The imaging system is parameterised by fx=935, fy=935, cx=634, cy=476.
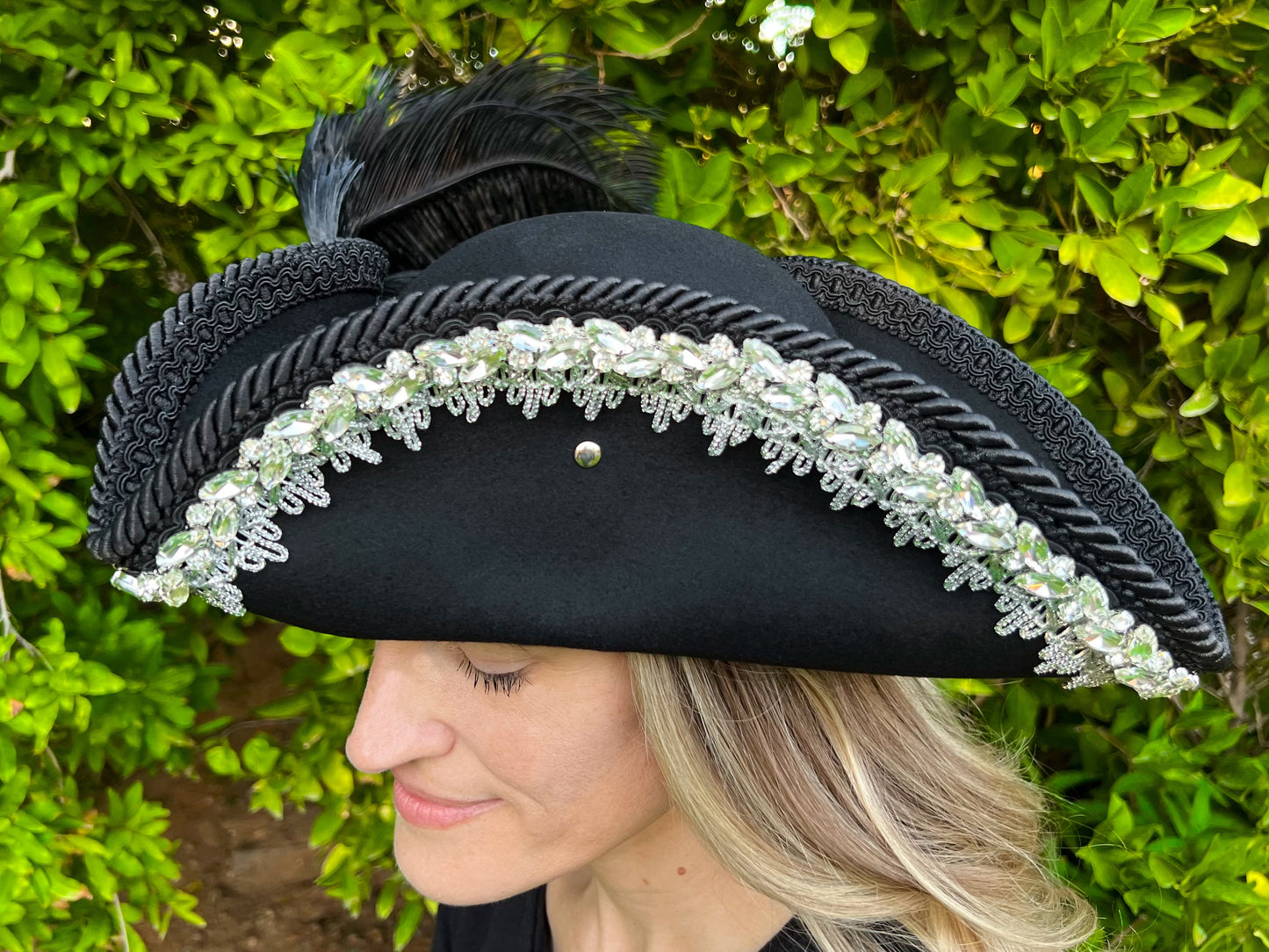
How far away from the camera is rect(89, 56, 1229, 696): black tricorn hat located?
73 centimetres

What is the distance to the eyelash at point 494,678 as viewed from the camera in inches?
36.0

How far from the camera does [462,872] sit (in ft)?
3.34

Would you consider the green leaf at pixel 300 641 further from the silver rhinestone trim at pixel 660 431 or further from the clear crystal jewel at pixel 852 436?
the clear crystal jewel at pixel 852 436

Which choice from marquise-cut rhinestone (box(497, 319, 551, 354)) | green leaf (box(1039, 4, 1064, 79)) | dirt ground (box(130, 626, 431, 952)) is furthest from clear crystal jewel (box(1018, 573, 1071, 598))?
dirt ground (box(130, 626, 431, 952))

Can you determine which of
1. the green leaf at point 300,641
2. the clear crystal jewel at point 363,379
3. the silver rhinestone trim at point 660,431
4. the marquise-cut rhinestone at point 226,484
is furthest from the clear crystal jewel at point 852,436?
the green leaf at point 300,641

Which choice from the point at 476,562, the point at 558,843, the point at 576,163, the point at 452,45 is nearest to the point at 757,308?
the point at 476,562

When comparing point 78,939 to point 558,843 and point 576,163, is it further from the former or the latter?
point 576,163

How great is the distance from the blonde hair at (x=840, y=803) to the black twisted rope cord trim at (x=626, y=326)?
326 millimetres

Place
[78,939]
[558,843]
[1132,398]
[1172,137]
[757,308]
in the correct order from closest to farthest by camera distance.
Answer: [757,308] → [558,843] → [1172,137] → [1132,398] → [78,939]

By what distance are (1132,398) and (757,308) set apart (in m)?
1.01

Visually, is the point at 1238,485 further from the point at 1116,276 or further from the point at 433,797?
the point at 433,797

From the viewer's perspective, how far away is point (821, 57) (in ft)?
4.71

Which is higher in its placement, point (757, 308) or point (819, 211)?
point (757, 308)

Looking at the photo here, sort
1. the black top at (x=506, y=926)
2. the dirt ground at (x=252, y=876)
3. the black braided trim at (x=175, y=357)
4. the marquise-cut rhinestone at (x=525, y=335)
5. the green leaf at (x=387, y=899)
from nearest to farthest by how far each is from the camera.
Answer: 1. the marquise-cut rhinestone at (x=525, y=335)
2. the black braided trim at (x=175, y=357)
3. the black top at (x=506, y=926)
4. the green leaf at (x=387, y=899)
5. the dirt ground at (x=252, y=876)
